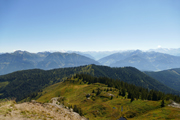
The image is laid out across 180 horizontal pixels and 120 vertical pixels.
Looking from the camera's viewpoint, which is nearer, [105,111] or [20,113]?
[20,113]

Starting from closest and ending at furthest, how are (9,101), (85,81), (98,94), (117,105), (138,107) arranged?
(9,101)
(138,107)
(117,105)
(98,94)
(85,81)

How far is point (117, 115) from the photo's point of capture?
60.8 m

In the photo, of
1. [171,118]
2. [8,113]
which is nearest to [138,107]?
[171,118]

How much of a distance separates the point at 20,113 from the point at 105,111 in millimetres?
58514

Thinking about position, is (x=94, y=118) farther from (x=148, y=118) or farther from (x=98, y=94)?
(x=98, y=94)

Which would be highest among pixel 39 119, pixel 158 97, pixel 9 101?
pixel 9 101

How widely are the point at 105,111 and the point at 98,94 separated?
3312cm

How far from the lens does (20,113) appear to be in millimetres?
20844

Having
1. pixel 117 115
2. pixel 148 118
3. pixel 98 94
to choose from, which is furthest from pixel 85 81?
pixel 148 118

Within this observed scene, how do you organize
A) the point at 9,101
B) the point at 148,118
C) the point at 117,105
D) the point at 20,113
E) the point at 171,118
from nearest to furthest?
the point at 20,113 < the point at 9,101 < the point at 171,118 < the point at 148,118 < the point at 117,105

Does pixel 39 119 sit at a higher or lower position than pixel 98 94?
higher

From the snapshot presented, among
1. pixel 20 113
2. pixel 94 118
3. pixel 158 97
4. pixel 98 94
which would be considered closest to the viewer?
pixel 20 113

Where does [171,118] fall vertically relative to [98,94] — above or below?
above

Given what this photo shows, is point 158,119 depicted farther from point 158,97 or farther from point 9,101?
point 9,101
